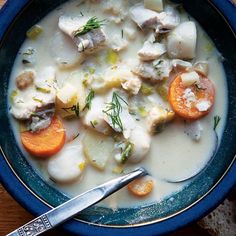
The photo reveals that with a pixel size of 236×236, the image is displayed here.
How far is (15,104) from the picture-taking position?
3119 millimetres

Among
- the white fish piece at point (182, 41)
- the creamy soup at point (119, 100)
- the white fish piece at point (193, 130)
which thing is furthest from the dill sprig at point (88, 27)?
the white fish piece at point (193, 130)

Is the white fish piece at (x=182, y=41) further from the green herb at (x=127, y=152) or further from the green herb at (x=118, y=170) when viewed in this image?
the green herb at (x=118, y=170)

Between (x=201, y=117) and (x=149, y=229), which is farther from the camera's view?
(x=201, y=117)

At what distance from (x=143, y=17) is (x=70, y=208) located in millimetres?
954

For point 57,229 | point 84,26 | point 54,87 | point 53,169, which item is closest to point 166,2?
point 84,26

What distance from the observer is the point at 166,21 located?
3115 millimetres

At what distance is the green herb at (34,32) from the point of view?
3184 mm

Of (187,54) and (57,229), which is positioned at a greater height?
(187,54)

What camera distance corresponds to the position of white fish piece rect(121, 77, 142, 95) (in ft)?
9.96

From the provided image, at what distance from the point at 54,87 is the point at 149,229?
0.79 m

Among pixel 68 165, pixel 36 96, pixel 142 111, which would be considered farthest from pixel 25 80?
pixel 142 111

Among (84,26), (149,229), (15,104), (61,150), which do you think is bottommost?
(149,229)

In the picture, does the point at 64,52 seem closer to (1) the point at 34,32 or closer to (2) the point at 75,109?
(1) the point at 34,32

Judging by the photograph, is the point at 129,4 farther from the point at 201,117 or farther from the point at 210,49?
the point at 201,117
